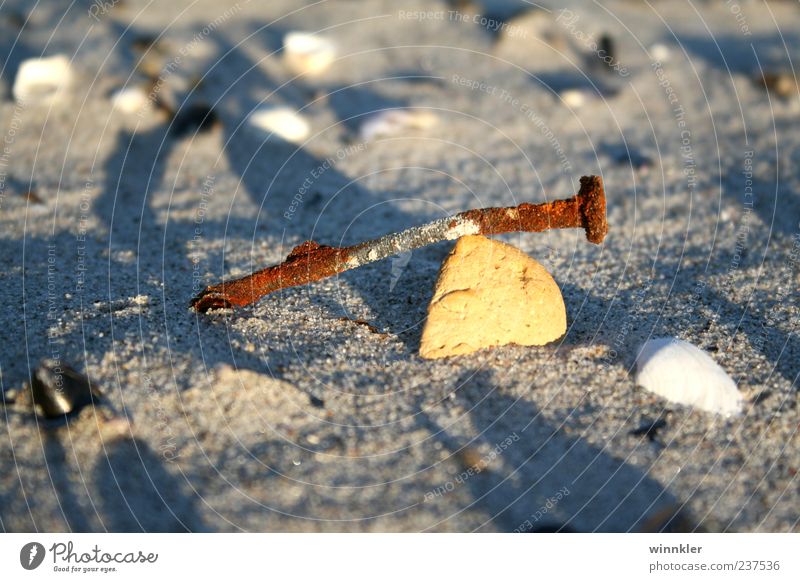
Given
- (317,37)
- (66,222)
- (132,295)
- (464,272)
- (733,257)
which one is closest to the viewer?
(464,272)

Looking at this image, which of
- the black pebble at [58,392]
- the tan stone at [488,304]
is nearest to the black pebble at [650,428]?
the tan stone at [488,304]

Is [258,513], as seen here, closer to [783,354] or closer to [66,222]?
[783,354]

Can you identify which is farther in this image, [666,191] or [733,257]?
[666,191]

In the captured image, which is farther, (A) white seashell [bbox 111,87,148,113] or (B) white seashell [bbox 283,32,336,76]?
(B) white seashell [bbox 283,32,336,76]

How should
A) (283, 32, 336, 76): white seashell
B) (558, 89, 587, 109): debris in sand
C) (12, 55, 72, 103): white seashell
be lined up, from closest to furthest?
(12, 55, 72, 103): white seashell, (558, 89, 587, 109): debris in sand, (283, 32, 336, 76): white seashell

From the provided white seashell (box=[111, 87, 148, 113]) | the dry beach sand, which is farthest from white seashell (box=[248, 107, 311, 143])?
white seashell (box=[111, 87, 148, 113])

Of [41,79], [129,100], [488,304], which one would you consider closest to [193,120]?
[129,100]

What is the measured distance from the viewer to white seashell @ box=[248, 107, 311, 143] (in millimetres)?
6238

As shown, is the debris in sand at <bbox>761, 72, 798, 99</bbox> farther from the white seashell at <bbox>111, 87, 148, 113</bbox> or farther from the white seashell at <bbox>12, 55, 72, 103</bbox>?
the white seashell at <bbox>12, 55, 72, 103</bbox>

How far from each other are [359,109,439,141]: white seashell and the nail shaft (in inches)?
106

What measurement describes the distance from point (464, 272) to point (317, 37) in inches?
182

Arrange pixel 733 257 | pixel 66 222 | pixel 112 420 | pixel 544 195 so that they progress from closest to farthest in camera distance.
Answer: pixel 112 420, pixel 733 257, pixel 66 222, pixel 544 195

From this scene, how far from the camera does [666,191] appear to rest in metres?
5.73

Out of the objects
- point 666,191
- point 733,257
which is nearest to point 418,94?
point 666,191
